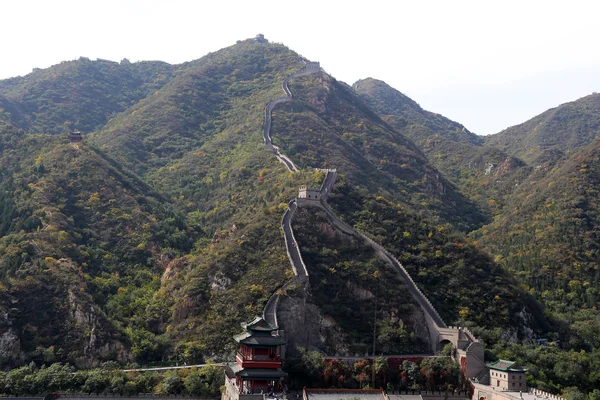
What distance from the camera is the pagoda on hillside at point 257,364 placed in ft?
193

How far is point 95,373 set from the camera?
61750 millimetres

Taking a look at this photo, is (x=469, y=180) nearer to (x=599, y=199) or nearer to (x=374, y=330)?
(x=599, y=199)

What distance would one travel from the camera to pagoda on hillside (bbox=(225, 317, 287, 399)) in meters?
58.8

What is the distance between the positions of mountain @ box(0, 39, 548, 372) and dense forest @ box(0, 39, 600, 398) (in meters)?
0.25

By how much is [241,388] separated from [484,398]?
21.2 metres

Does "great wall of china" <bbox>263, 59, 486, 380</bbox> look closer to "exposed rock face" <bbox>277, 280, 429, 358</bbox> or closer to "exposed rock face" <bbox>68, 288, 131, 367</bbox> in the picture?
"exposed rock face" <bbox>277, 280, 429, 358</bbox>

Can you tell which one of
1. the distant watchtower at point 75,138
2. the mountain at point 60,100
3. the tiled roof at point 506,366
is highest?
the mountain at point 60,100

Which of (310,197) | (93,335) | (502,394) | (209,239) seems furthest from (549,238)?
(93,335)

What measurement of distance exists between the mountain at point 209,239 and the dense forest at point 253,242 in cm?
25

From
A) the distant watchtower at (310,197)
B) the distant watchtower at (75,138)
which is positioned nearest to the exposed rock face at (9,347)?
the distant watchtower at (310,197)

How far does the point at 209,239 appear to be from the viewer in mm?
96312

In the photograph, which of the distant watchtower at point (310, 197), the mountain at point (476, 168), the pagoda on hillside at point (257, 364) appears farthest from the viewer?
the mountain at point (476, 168)

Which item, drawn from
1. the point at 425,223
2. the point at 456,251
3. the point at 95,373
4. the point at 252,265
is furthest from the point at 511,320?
the point at 95,373

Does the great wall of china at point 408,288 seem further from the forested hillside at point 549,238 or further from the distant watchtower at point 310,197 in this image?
the forested hillside at point 549,238
